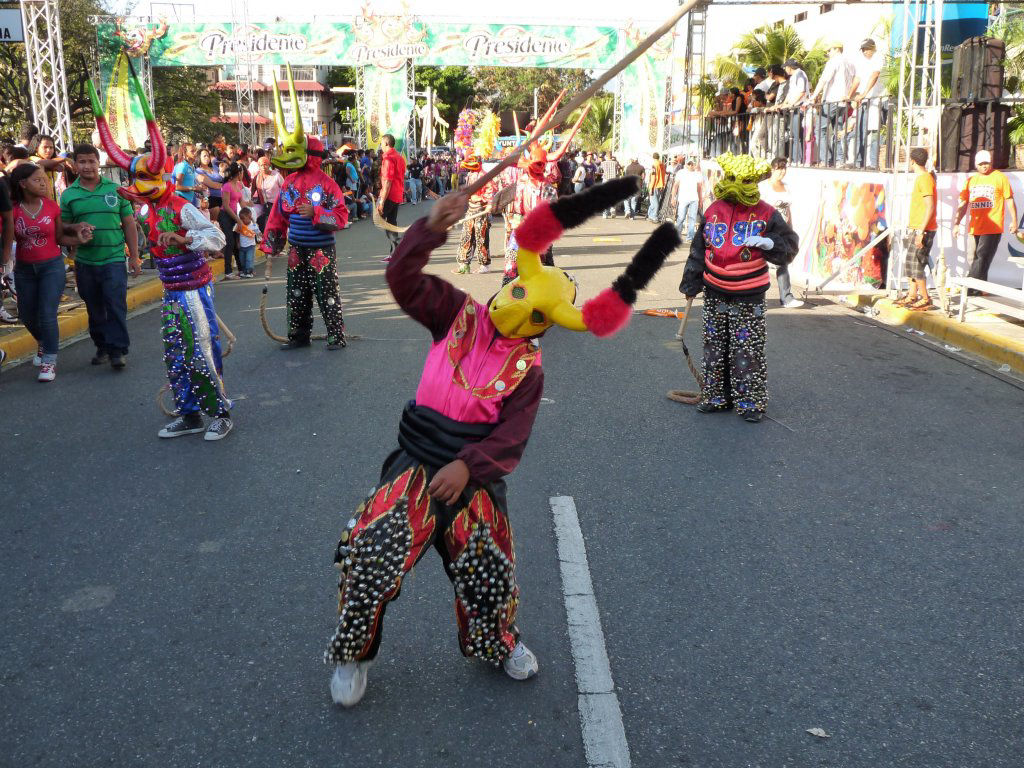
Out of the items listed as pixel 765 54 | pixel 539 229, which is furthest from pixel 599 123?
pixel 539 229

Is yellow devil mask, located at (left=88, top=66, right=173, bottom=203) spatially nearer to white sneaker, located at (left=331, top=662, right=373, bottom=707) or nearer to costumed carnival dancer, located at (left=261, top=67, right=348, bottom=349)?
costumed carnival dancer, located at (left=261, top=67, right=348, bottom=349)

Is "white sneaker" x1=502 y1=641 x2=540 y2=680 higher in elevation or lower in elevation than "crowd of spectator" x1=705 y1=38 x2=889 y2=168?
lower

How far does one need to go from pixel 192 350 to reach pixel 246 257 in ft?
30.0

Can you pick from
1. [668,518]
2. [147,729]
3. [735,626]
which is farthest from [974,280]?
[147,729]

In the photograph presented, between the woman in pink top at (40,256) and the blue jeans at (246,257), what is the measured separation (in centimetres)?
683

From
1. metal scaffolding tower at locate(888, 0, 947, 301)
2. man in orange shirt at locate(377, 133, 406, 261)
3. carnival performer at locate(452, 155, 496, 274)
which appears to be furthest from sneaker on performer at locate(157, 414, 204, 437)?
metal scaffolding tower at locate(888, 0, 947, 301)

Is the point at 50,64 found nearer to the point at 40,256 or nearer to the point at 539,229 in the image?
the point at 40,256

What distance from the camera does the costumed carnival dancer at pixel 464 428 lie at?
3123 mm

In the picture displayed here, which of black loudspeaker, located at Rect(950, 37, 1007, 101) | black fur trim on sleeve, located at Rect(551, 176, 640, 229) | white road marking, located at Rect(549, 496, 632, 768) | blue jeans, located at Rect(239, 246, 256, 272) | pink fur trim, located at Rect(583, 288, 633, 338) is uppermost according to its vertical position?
black loudspeaker, located at Rect(950, 37, 1007, 101)

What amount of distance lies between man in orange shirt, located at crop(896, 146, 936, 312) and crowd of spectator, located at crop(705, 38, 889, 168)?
2.24 m

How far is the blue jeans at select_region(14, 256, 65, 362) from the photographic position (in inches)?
322

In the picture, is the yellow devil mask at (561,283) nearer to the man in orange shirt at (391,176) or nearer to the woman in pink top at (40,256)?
the woman in pink top at (40,256)

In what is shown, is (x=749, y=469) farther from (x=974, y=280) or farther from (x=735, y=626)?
(x=974, y=280)

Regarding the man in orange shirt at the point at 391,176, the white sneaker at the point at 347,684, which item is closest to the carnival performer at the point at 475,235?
the man in orange shirt at the point at 391,176
